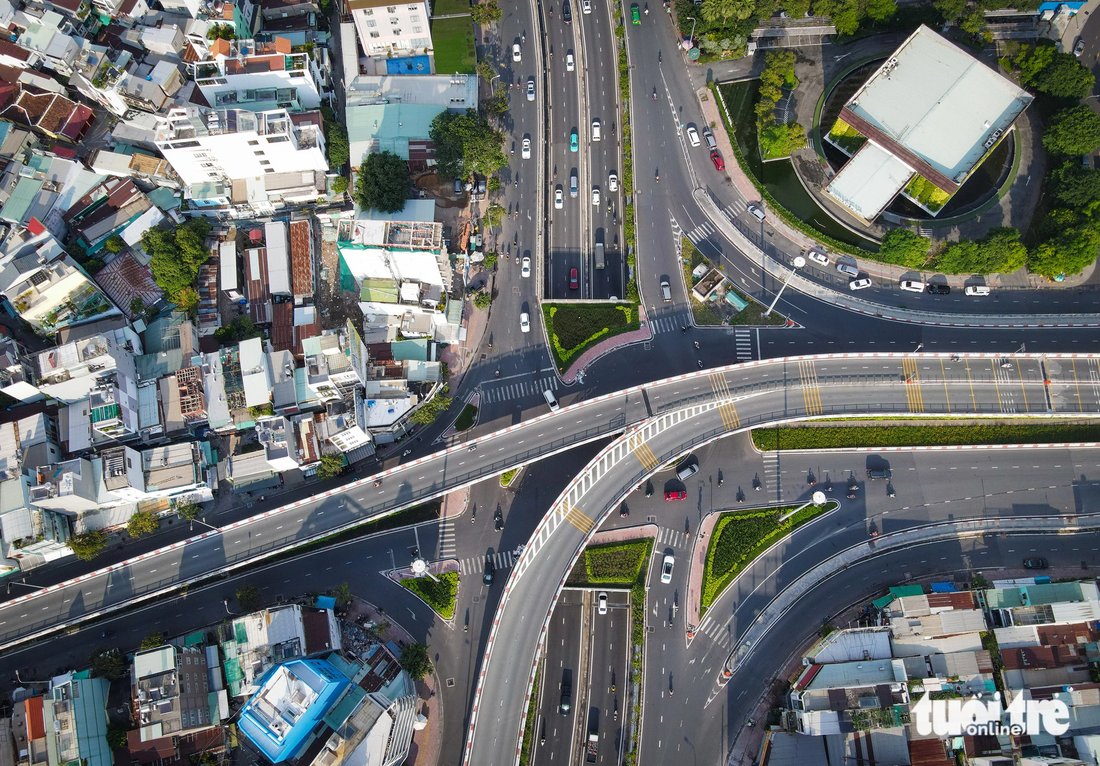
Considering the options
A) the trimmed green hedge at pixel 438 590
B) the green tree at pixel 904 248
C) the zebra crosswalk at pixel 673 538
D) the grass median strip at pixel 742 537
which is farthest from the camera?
the green tree at pixel 904 248

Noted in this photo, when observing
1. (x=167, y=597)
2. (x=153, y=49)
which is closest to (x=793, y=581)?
(x=167, y=597)

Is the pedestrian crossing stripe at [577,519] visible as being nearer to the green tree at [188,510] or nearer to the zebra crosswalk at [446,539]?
the zebra crosswalk at [446,539]

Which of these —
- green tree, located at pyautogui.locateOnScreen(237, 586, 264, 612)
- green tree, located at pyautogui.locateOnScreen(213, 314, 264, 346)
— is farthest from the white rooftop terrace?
green tree, located at pyautogui.locateOnScreen(237, 586, 264, 612)

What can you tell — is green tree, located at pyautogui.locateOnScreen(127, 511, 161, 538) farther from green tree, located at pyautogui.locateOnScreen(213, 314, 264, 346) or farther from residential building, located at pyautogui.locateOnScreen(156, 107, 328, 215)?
residential building, located at pyautogui.locateOnScreen(156, 107, 328, 215)

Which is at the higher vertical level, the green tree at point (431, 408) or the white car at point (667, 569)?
the green tree at point (431, 408)

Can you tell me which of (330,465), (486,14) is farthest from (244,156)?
(330,465)

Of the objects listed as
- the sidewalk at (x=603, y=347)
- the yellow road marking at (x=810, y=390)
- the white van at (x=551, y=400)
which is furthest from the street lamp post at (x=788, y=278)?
the white van at (x=551, y=400)

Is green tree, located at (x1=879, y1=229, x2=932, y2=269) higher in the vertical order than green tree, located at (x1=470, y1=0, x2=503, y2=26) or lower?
lower

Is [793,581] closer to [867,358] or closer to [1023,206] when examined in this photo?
[867,358]
